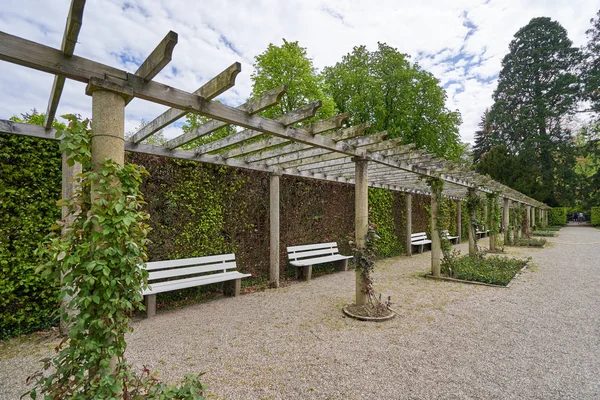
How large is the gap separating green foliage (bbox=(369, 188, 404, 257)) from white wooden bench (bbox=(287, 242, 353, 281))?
83.2 inches

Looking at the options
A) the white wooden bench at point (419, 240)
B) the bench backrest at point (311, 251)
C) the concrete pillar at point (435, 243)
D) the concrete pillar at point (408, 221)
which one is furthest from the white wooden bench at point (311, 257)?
the white wooden bench at point (419, 240)

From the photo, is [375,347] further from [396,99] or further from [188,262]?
[396,99]

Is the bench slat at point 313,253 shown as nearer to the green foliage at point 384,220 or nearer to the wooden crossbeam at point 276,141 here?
the green foliage at point 384,220

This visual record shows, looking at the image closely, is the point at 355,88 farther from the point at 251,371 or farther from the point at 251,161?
the point at 251,371

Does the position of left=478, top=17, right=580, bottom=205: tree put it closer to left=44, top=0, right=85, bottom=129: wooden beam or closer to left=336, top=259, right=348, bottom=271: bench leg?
left=336, top=259, right=348, bottom=271: bench leg

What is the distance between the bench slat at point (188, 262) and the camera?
457cm

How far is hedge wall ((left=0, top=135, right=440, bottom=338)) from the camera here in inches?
139

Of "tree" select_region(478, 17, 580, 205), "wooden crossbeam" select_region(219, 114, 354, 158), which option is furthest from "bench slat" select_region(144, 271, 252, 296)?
"tree" select_region(478, 17, 580, 205)

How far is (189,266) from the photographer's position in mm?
5289

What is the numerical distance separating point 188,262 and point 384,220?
6.84m

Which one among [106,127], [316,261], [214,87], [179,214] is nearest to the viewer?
[106,127]

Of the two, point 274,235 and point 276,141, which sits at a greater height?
point 276,141

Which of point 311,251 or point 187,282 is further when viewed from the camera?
point 311,251

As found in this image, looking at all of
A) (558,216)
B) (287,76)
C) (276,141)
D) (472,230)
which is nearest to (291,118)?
(276,141)
